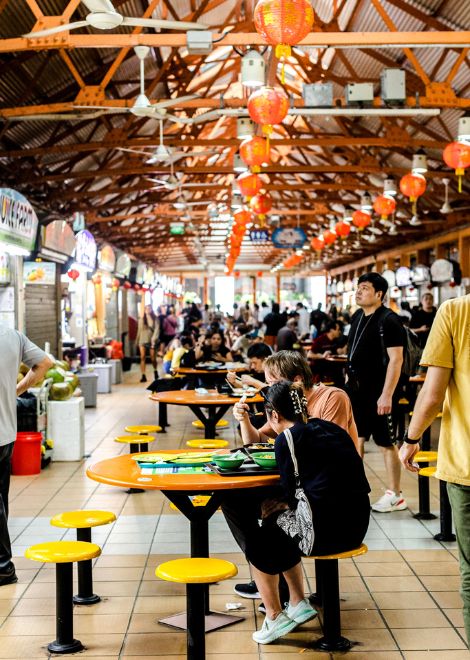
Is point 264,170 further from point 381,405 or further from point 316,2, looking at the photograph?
point 381,405

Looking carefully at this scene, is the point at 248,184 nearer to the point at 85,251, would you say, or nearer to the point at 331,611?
the point at 85,251

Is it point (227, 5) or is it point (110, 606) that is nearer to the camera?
point (110, 606)

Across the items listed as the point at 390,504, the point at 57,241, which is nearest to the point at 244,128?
the point at 57,241

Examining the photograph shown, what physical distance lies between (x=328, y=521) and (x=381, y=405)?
2.73 meters

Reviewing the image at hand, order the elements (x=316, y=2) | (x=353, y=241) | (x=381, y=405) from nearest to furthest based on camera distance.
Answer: (x=381, y=405), (x=316, y=2), (x=353, y=241)

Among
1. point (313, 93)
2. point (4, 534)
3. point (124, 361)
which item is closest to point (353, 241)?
point (124, 361)

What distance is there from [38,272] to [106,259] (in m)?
7.01

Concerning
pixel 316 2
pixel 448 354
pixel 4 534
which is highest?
pixel 316 2

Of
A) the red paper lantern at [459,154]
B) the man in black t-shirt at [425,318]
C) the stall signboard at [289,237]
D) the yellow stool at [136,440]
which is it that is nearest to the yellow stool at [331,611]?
the yellow stool at [136,440]

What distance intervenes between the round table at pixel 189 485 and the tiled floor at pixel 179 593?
4.9 inches

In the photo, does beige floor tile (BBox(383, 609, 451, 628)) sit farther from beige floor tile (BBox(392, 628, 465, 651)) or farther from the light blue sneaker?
the light blue sneaker

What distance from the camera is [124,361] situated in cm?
2319

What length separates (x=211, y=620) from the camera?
165 inches

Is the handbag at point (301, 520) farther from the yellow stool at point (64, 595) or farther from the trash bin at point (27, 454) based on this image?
the trash bin at point (27, 454)
